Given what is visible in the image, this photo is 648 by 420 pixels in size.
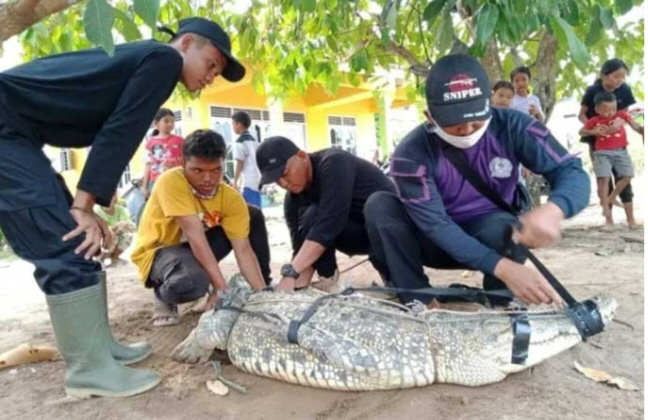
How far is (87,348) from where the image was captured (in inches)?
87.0

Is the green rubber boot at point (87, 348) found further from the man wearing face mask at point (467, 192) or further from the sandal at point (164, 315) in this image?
the man wearing face mask at point (467, 192)

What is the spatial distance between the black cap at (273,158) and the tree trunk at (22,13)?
49.1 inches

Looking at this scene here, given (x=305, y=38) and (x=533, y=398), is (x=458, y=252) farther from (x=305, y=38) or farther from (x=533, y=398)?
(x=305, y=38)

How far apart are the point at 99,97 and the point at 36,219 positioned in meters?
0.53

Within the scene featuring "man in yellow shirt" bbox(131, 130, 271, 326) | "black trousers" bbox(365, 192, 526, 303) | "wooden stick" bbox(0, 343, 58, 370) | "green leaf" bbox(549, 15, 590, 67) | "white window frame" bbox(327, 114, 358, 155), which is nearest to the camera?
"green leaf" bbox(549, 15, 590, 67)

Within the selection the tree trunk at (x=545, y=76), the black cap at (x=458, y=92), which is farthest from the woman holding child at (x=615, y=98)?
the black cap at (x=458, y=92)

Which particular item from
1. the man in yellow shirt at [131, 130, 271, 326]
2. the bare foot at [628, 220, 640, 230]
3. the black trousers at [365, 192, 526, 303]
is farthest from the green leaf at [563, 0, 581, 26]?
the bare foot at [628, 220, 640, 230]

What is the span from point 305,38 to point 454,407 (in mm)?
3874

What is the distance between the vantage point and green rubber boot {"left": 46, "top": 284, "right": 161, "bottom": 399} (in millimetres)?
2146

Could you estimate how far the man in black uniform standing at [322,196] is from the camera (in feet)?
10.2

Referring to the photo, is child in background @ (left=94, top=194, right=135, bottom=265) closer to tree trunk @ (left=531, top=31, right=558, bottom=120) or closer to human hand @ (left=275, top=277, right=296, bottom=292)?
human hand @ (left=275, top=277, right=296, bottom=292)

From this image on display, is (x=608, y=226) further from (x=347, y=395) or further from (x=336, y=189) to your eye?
(x=347, y=395)

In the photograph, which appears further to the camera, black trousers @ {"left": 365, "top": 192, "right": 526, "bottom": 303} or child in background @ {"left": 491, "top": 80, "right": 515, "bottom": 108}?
child in background @ {"left": 491, "top": 80, "right": 515, "bottom": 108}

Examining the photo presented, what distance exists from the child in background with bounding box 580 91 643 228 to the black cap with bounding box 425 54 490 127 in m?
4.54
